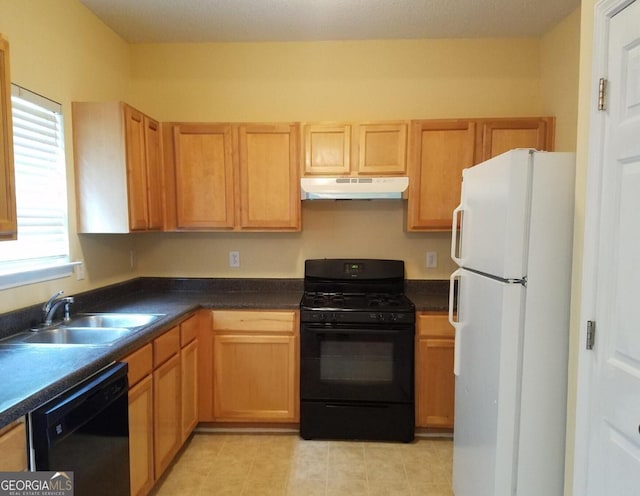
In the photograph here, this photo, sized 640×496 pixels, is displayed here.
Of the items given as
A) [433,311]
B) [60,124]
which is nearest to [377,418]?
[433,311]

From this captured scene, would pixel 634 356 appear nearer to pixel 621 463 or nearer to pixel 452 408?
pixel 621 463

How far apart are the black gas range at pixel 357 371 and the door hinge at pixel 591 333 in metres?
1.25

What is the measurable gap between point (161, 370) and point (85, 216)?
108cm

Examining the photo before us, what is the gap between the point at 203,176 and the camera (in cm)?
267

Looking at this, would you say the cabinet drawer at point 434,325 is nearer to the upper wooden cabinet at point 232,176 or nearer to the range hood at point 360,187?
the range hood at point 360,187

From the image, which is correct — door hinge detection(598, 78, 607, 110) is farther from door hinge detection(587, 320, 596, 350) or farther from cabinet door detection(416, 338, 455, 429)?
cabinet door detection(416, 338, 455, 429)

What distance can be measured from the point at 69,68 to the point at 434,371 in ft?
9.75

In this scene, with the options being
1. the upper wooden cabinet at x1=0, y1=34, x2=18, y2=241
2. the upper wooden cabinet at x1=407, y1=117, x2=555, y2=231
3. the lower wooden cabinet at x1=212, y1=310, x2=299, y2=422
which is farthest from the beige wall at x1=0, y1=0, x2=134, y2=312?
the upper wooden cabinet at x1=407, y1=117, x2=555, y2=231

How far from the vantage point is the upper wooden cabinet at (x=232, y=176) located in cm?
264

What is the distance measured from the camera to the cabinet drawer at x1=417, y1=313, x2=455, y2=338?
8.05 feet

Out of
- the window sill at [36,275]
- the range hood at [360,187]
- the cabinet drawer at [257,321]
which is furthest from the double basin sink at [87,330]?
the range hood at [360,187]

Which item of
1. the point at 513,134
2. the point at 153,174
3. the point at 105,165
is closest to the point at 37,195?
the point at 105,165

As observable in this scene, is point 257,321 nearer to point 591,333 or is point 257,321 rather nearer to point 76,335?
point 76,335

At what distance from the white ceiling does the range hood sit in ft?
3.57
